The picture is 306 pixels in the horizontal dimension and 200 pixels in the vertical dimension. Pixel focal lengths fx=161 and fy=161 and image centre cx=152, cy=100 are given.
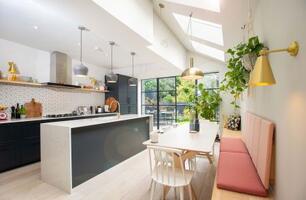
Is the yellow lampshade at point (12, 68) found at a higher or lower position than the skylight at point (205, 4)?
lower

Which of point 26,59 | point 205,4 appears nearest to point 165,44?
point 205,4

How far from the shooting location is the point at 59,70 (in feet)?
14.2

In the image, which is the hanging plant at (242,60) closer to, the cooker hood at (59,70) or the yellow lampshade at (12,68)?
the cooker hood at (59,70)

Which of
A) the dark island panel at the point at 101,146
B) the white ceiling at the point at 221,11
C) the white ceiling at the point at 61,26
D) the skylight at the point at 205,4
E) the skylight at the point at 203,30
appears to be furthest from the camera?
the skylight at the point at 203,30

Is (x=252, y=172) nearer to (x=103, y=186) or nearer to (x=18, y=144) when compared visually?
(x=103, y=186)

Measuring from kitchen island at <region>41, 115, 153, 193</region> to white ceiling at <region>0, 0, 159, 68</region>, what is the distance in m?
1.58

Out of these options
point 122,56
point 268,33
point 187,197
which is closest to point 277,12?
point 268,33

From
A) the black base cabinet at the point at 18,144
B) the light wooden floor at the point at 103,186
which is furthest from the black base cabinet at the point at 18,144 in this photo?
the light wooden floor at the point at 103,186

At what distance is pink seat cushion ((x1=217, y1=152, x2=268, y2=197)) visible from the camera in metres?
1.48

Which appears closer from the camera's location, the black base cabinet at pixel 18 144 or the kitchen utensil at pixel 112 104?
the black base cabinet at pixel 18 144

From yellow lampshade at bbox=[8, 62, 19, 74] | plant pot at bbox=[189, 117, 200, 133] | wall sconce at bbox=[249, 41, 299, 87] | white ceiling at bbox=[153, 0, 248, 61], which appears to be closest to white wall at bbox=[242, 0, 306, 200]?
wall sconce at bbox=[249, 41, 299, 87]

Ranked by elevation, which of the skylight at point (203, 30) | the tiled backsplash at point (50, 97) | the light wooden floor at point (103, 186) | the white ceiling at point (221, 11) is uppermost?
the skylight at point (203, 30)

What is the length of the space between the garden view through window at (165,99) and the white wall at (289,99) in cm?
455

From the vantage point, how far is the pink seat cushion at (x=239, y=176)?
4.85ft
